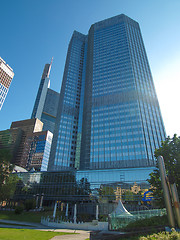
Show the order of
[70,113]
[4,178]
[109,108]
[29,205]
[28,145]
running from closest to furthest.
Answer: [29,205]
[4,178]
[109,108]
[70,113]
[28,145]

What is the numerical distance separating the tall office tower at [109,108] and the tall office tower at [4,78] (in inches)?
3141

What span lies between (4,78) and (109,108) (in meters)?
138

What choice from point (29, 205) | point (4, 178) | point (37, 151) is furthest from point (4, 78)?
point (29, 205)

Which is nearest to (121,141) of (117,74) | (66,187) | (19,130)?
(66,187)

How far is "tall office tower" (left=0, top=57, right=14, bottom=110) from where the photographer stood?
17031 centimetres

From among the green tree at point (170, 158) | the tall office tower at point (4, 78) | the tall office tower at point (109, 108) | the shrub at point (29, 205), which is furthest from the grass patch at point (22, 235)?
the tall office tower at point (4, 78)

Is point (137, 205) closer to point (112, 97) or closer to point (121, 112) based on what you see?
point (121, 112)

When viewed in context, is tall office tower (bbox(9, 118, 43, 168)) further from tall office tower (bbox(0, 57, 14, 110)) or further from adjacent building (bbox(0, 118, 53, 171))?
tall office tower (bbox(0, 57, 14, 110))

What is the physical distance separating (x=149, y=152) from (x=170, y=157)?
207 feet

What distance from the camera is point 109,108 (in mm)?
104562

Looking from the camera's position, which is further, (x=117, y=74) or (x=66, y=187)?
(x=117, y=74)

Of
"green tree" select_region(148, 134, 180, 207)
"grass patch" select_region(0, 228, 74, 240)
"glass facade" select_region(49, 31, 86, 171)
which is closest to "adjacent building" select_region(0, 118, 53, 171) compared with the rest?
"glass facade" select_region(49, 31, 86, 171)

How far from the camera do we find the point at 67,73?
5448 inches

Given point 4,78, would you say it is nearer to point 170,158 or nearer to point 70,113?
point 70,113
